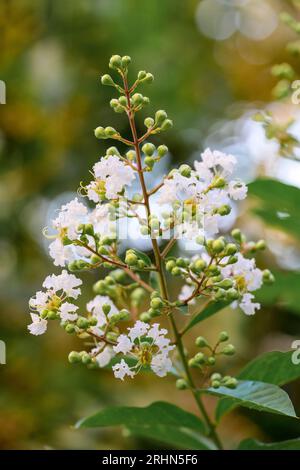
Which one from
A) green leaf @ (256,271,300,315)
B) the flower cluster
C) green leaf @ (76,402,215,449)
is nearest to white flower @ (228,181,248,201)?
the flower cluster

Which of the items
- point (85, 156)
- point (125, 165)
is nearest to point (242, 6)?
point (85, 156)

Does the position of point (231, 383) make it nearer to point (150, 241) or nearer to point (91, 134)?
point (150, 241)

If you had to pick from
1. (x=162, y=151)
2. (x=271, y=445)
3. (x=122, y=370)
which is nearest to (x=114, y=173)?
(x=162, y=151)

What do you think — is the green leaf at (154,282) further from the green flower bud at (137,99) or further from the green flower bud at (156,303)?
the green flower bud at (137,99)

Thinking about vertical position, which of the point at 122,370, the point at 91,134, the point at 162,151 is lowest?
the point at 122,370

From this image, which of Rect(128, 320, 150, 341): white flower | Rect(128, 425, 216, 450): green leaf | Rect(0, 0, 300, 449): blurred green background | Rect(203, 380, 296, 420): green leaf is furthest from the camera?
Rect(0, 0, 300, 449): blurred green background

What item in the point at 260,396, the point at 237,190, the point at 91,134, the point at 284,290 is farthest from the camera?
the point at 91,134

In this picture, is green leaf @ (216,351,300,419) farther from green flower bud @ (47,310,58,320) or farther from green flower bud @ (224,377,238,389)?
green flower bud @ (47,310,58,320)

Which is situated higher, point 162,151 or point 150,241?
point 162,151
